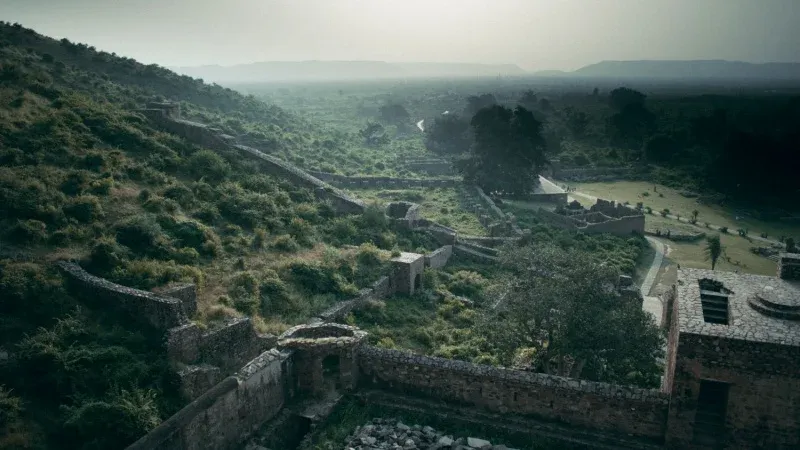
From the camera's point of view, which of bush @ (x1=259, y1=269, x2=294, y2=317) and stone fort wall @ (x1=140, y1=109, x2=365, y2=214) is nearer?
bush @ (x1=259, y1=269, x2=294, y2=317)

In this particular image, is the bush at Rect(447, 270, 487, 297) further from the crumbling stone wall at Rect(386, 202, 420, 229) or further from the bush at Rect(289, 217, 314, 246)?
the bush at Rect(289, 217, 314, 246)

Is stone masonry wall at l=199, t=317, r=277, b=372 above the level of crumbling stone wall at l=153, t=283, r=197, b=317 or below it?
below

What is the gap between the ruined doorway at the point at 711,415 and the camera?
11.7 metres

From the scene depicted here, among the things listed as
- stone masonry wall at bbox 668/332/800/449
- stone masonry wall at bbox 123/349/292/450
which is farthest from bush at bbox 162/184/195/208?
stone masonry wall at bbox 668/332/800/449

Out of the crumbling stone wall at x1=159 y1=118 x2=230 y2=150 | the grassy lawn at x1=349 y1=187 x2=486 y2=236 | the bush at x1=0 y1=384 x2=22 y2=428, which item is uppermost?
the crumbling stone wall at x1=159 y1=118 x2=230 y2=150

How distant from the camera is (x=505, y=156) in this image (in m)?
47.3

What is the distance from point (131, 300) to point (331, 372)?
5.83m

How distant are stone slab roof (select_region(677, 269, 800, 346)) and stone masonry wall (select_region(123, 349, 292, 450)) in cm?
951

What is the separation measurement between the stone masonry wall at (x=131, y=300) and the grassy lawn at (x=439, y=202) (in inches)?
904

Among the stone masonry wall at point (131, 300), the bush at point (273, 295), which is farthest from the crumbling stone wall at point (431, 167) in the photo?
the stone masonry wall at point (131, 300)

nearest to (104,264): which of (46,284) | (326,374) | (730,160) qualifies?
(46,284)

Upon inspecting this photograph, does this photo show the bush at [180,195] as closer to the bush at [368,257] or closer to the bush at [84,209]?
the bush at [84,209]

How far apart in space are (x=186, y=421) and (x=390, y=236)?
698 inches

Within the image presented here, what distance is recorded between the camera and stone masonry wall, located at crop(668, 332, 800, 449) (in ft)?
35.8
